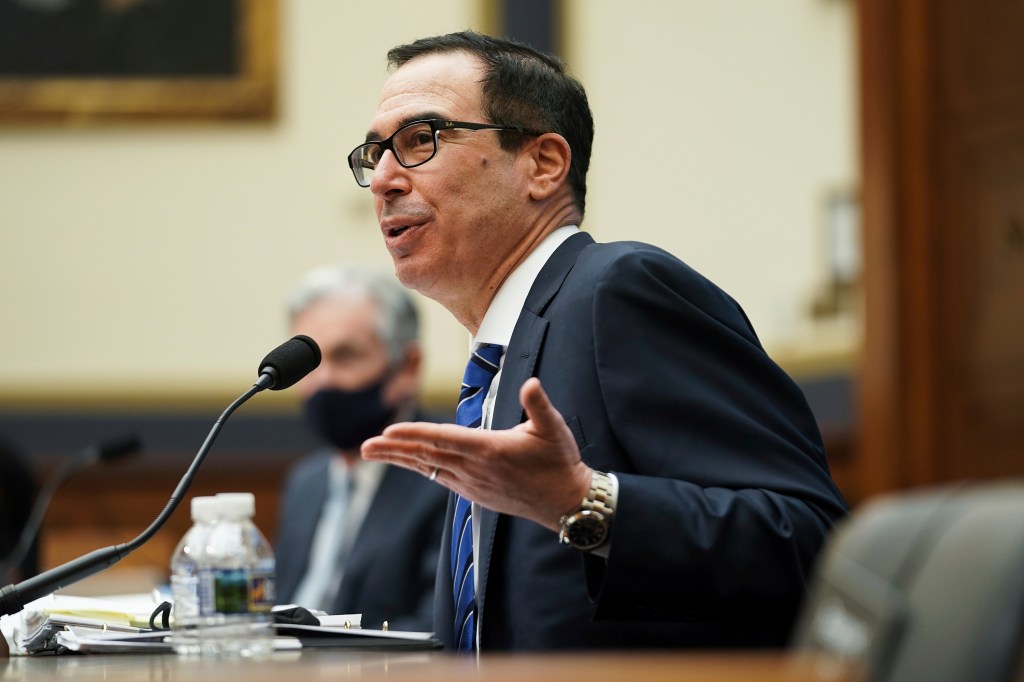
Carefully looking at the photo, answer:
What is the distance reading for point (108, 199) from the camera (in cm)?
573

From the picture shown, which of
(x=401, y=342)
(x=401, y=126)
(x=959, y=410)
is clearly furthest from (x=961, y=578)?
(x=959, y=410)

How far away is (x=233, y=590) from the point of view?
1529 mm

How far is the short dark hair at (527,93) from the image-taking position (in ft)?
7.80

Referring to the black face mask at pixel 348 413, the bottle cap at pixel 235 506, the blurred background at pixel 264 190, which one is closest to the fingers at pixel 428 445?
the bottle cap at pixel 235 506

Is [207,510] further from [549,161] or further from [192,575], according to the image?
[549,161]

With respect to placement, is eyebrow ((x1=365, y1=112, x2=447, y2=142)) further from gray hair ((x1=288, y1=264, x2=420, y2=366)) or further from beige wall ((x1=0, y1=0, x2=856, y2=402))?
beige wall ((x1=0, y1=0, x2=856, y2=402))

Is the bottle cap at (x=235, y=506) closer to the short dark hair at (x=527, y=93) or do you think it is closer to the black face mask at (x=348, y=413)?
the short dark hair at (x=527, y=93)

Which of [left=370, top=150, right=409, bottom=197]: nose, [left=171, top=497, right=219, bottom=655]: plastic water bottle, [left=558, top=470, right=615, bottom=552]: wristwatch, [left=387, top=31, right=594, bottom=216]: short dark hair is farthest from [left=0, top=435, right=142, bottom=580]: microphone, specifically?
[left=558, top=470, right=615, bottom=552]: wristwatch

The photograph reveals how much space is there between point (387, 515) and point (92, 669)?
232cm

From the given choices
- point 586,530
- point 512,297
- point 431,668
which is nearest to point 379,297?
point 512,297

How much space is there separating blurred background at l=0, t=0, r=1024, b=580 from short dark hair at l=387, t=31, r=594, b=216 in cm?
293

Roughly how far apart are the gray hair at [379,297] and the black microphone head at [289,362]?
78.8 inches

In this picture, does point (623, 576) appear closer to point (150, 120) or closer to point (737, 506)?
point (737, 506)

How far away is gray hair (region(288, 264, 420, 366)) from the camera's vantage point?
4.13 metres
